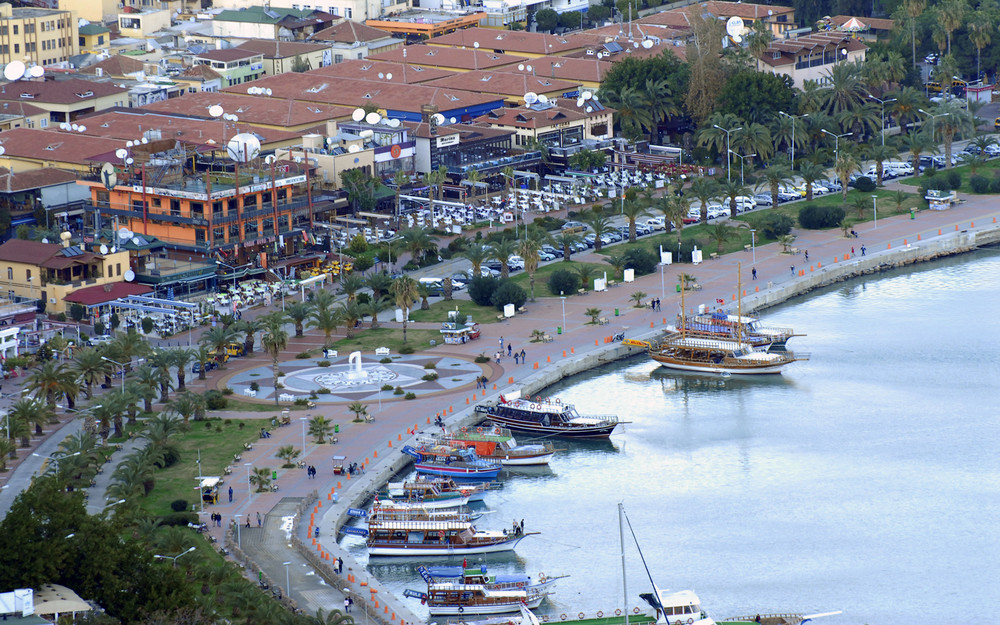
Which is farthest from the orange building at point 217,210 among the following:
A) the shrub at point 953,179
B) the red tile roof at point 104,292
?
the shrub at point 953,179

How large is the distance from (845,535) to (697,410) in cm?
2822

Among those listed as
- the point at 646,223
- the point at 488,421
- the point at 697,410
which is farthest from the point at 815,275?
the point at 488,421

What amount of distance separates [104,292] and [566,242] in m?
40.2

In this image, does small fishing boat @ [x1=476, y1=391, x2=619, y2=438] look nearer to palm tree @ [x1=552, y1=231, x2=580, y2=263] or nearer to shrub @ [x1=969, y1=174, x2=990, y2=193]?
palm tree @ [x1=552, y1=231, x2=580, y2=263]

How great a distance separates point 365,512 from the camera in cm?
11744

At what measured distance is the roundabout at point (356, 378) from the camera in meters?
140

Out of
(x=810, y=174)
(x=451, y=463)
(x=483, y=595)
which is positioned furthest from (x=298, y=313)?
(x=810, y=174)

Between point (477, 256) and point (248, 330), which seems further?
point (477, 256)

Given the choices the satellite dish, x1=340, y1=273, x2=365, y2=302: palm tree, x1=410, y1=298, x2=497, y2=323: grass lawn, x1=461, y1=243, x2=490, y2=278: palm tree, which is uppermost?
the satellite dish

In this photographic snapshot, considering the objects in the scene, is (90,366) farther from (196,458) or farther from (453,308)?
(453,308)

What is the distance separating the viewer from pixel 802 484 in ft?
400

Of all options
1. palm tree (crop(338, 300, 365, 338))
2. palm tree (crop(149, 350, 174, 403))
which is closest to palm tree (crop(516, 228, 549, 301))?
palm tree (crop(338, 300, 365, 338))

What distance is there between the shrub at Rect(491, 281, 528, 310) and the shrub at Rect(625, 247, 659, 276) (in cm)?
1315

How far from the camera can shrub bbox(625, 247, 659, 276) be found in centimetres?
16775
